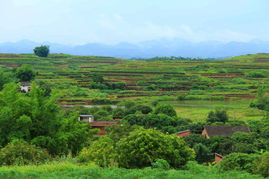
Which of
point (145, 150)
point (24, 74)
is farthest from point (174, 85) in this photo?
point (145, 150)

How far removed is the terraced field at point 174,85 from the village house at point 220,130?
9.26 m

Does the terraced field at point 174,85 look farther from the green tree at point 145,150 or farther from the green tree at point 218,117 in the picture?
the green tree at point 145,150

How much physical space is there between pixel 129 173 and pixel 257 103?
37518 millimetres

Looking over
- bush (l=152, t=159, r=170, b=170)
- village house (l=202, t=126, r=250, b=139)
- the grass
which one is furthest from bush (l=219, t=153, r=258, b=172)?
village house (l=202, t=126, r=250, b=139)

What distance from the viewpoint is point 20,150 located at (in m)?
12.0

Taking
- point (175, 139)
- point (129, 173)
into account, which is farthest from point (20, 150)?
point (175, 139)

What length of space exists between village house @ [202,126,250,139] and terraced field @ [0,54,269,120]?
9256 millimetres

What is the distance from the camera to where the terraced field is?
4850cm

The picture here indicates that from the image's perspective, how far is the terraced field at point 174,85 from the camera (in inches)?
1909

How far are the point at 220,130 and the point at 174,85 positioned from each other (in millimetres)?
35088

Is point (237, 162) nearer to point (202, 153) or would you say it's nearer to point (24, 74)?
point (202, 153)

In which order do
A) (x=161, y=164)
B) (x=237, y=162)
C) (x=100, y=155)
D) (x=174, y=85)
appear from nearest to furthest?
(x=161, y=164), (x=237, y=162), (x=100, y=155), (x=174, y=85)

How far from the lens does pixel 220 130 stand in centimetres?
2642

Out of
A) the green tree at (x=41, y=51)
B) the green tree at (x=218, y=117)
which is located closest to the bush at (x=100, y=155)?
the green tree at (x=218, y=117)
